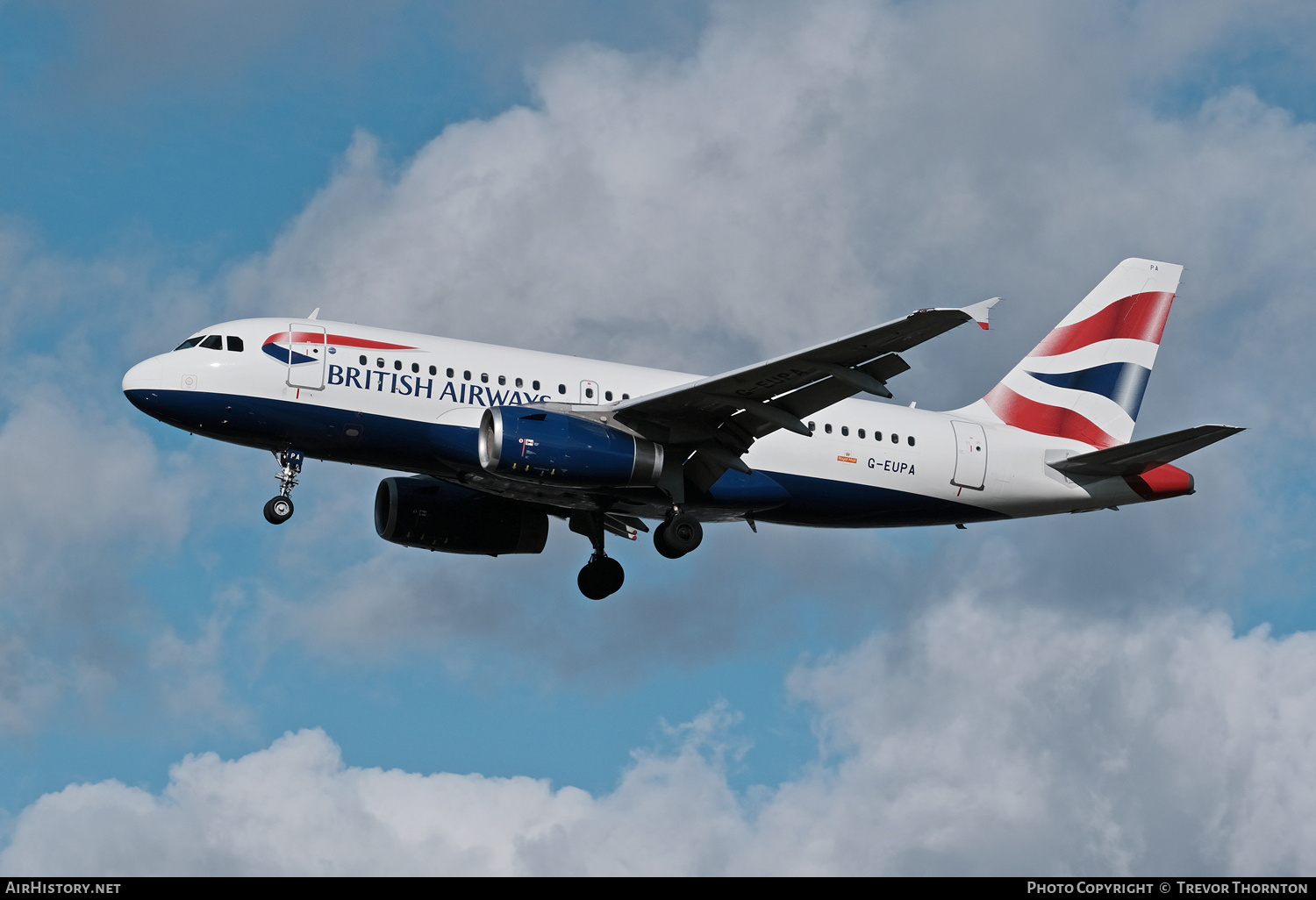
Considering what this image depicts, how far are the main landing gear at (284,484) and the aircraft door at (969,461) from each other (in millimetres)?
15517

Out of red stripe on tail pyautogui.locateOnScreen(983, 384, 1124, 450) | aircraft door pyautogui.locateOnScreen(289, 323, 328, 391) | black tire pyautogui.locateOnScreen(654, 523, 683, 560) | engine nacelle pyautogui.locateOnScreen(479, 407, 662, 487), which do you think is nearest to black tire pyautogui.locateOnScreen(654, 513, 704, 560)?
black tire pyautogui.locateOnScreen(654, 523, 683, 560)

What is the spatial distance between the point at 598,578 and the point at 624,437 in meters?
7.47

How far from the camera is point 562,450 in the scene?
114 feet

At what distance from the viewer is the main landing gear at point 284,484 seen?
36219mm

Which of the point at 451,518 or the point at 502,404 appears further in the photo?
the point at 451,518

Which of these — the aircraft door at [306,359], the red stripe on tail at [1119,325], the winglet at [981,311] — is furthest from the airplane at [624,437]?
the red stripe on tail at [1119,325]

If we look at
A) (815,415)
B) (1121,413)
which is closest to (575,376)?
(815,415)

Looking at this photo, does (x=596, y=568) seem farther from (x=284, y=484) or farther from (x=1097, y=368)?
(x=1097, y=368)

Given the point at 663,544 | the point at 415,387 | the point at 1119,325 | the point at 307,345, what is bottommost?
the point at 663,544

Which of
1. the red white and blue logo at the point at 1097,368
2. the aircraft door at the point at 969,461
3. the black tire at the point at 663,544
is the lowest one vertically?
the black tire at the point at 663,544

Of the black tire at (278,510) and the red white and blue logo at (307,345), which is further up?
the red white and blue logo at (307,345)

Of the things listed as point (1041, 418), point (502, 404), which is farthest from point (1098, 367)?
point (502, 404)

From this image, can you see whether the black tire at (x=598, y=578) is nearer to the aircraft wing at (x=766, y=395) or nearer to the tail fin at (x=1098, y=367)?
the aircraft wing at (x=766, y=395)

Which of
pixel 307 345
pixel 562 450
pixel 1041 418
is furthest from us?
pixel 1041 418
